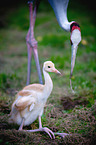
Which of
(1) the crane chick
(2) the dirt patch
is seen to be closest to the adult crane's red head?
(1) the crane chick

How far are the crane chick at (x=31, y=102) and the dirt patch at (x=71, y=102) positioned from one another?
30.5 inches

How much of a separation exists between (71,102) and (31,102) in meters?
1.06

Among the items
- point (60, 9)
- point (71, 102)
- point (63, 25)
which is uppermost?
point (60, 9)

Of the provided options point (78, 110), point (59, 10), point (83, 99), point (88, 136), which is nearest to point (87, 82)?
point (83, 99)

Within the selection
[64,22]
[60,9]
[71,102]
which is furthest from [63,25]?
[71,102]

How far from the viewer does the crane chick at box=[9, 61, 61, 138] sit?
2.20 m

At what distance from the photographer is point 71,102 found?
3.12 metres

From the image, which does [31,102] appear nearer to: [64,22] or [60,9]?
[64,22]

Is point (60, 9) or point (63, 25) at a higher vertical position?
point (60, 9)

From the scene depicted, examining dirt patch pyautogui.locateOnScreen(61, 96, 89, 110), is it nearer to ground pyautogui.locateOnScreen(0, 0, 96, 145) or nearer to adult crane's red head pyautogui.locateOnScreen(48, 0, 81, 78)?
ground pyautogui.locateOnScreen(0, 0, 96, 145)

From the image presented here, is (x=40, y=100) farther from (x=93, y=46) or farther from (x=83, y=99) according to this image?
(x=93, y=46)

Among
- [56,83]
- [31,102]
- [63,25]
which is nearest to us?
[31,102]

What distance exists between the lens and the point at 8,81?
3.70 meters

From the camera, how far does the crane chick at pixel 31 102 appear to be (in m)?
2.20
